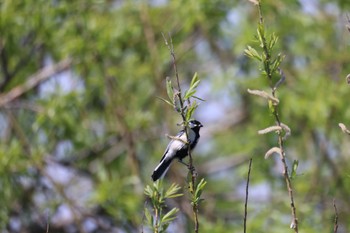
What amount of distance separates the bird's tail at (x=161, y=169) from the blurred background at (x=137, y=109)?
3.96m

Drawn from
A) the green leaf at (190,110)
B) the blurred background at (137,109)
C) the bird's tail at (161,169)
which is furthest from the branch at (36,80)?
the green leaf at (190,110)

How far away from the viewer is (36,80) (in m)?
10.5

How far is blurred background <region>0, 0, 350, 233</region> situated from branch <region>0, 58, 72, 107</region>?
17mm

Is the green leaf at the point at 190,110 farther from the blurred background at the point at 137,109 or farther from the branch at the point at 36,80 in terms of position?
the branch at the point at 36,80

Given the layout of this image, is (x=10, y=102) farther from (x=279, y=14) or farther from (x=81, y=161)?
(x=279, y=14)

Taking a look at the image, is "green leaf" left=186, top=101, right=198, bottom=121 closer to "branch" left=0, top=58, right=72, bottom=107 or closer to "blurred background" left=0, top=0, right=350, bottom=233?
"blurred background" left=0, top=0, right=350, bottom=233

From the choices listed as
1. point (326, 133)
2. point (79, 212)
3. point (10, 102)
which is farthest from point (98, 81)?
point (326, 133)

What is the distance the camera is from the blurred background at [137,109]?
32.4 feet

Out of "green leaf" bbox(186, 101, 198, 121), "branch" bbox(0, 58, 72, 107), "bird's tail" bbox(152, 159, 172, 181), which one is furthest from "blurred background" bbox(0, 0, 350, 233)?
"green leaf" bbox(186, 101, 198, 121)

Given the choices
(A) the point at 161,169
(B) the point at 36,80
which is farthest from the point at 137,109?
(A) the point at 161,169

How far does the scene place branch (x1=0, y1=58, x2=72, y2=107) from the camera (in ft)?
33.7

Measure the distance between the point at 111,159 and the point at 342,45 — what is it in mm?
3452

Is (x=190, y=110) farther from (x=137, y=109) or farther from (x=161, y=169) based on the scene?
(x=137, y=109)

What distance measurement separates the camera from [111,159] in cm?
1143
